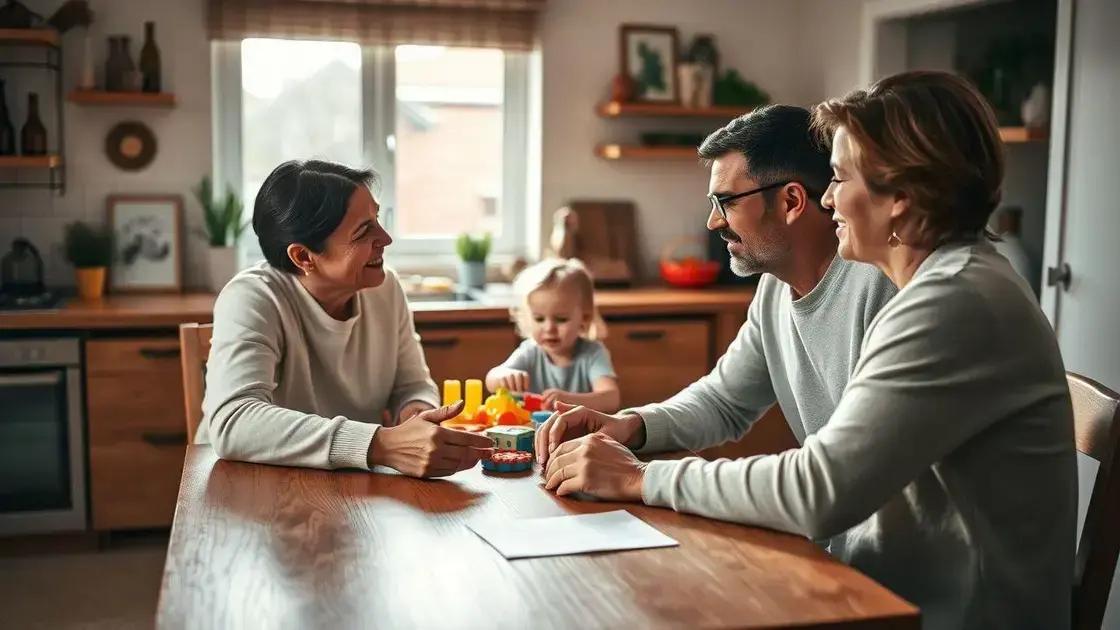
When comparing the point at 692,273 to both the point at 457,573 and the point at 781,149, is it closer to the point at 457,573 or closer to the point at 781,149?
the point at 781,149

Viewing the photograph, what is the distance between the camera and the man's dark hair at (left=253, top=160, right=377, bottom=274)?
8.11 feet

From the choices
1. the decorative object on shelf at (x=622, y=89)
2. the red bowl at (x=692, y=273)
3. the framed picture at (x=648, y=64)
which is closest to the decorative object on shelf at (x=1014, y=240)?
the red bowl at (x=692, y=273)

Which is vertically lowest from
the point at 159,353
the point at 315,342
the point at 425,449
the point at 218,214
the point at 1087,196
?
the point at 159,353

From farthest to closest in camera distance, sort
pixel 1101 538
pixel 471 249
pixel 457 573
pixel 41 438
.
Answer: pixel 471 249 < pixel 41 438 < pixel 1101 538 < pixel 457 573

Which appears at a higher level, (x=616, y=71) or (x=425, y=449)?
(x=616, y=71)

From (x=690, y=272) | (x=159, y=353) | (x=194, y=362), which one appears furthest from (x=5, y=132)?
(x=690, y=272)

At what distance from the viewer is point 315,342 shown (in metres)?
2.49

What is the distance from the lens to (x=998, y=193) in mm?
1680

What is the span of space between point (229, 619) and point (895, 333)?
0.88 m

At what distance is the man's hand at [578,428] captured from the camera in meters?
2.06

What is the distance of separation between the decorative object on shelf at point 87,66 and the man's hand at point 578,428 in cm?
287

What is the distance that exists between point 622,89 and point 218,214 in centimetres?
164

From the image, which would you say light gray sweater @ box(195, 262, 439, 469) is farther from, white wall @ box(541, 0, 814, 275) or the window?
white wall @ box(541, 0, 814, 275)

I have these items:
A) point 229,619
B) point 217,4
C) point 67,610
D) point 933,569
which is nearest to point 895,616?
point 933,569
